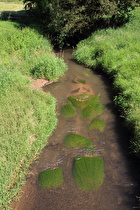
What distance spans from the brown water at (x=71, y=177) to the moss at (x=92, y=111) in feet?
0.74

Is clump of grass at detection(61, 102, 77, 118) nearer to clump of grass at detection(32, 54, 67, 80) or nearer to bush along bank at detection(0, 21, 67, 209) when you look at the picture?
bush along bank at detection(0, 21, 67, 209)

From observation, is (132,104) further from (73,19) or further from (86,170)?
(73,19)

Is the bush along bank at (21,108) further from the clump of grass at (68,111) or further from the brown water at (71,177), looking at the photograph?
the clump of grass at (68,111)

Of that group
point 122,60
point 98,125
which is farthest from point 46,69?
point 98,125

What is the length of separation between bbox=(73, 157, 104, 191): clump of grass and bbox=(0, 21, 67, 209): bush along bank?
4.51 ft

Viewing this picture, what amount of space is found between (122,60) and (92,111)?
4.32 metres

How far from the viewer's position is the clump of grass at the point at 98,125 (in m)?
7.31

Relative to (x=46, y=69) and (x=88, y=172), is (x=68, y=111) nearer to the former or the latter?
(x=88, y=172)

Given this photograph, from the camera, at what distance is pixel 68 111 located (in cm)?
828

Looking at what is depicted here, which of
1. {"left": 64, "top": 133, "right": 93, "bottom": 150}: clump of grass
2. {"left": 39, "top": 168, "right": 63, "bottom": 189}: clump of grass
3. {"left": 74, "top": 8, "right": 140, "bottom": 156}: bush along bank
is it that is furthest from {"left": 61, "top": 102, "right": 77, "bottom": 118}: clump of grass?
{"left": 39, "top": 168, "right": 63, "bottom": 189}: clump of grass

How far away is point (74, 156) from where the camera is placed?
6.18 metres

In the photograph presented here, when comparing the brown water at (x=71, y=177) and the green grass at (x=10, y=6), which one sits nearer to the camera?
the brown water at (x=71, y=177)

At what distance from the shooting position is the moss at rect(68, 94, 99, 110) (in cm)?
872

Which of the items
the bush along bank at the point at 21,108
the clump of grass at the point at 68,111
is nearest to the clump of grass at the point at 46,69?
the bush along bank at the point at 21,108
